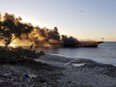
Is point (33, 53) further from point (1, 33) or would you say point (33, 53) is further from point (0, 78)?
point (1, 33)

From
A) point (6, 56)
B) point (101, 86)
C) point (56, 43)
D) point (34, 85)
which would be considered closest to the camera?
point (34, 85)

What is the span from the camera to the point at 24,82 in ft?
68.6

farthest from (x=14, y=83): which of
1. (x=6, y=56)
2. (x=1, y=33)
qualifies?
(x=1, y=33)

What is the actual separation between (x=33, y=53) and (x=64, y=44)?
14962 centimetres

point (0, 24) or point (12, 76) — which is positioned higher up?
point (0, 24)

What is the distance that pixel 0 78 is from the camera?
21.7 m

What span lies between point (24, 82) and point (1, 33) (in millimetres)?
44461

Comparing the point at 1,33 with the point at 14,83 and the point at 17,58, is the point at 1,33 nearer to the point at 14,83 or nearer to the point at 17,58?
the point at 17,58

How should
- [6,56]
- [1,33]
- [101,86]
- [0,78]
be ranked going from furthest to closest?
[1,33] → [6,56] → [101,86] → [0,78]

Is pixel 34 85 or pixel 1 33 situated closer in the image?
pixel 34 85

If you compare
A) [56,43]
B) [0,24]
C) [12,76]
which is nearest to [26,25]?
[0,24]

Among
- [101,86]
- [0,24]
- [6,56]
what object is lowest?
[101,86]

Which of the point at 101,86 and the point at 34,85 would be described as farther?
the point at 101,86

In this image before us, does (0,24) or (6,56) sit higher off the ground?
(0,24)
